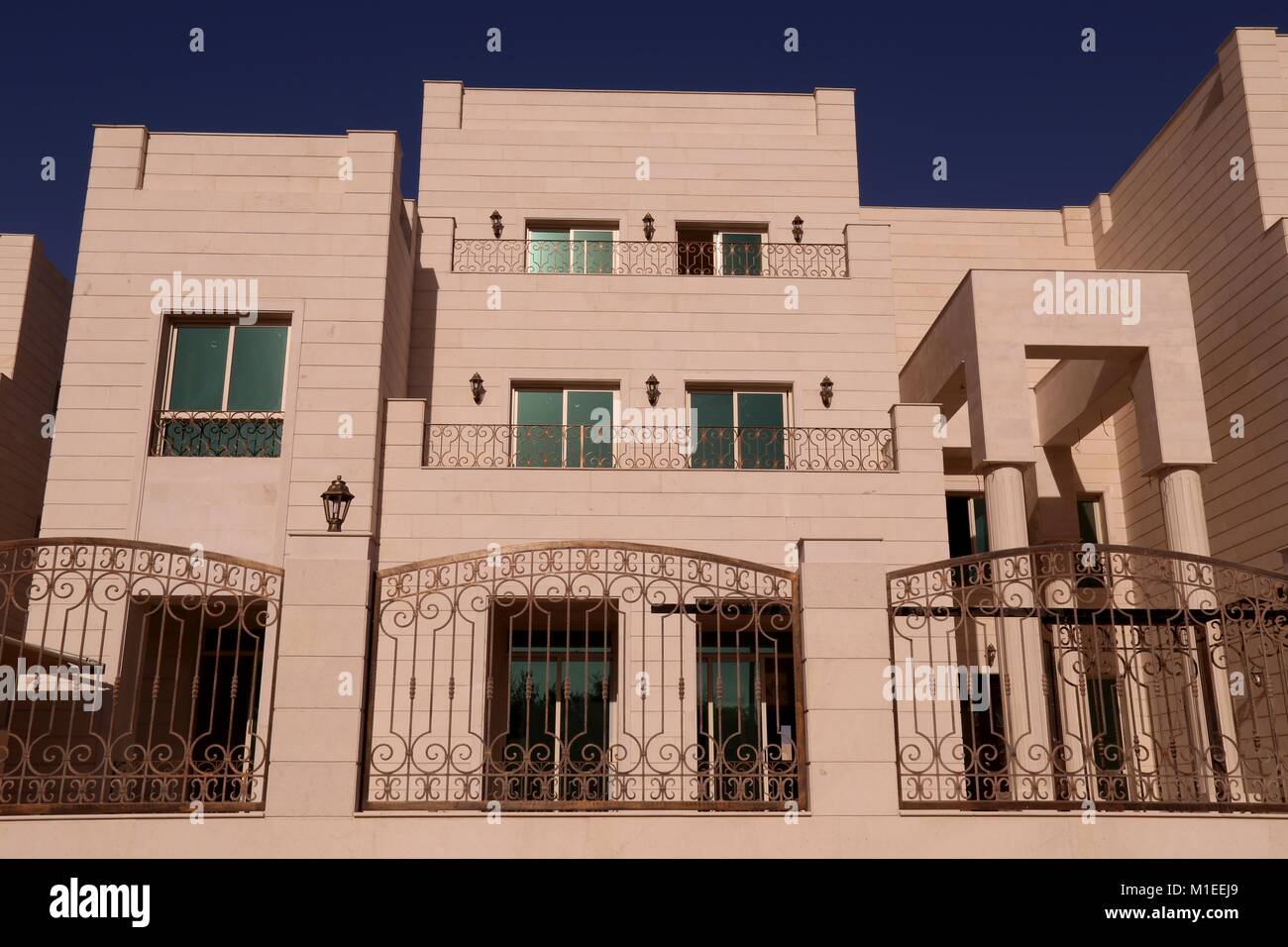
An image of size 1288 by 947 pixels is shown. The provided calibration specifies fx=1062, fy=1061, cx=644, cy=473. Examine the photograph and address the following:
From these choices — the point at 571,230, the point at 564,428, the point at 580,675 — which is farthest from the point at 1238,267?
the point at 580,675

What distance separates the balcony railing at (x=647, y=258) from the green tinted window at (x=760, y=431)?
1986 millimetres

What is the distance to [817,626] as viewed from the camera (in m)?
6.84

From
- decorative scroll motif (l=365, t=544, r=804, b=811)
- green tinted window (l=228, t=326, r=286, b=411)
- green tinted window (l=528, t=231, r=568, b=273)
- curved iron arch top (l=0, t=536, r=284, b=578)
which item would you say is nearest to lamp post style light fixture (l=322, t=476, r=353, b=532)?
decorative scroll motif (l=365, t=544, r=804, b=811)

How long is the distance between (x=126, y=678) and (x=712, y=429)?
25.2 ft

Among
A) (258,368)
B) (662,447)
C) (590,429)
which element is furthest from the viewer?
(590,429)

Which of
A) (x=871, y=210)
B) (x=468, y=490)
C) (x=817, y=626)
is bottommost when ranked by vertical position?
(x=817, y=626)

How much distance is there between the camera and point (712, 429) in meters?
14.4

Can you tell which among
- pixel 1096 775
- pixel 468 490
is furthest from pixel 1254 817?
pixel 468 490

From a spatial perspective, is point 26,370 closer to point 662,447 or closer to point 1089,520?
point 662,447

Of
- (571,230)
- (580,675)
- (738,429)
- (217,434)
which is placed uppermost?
(571,230)
